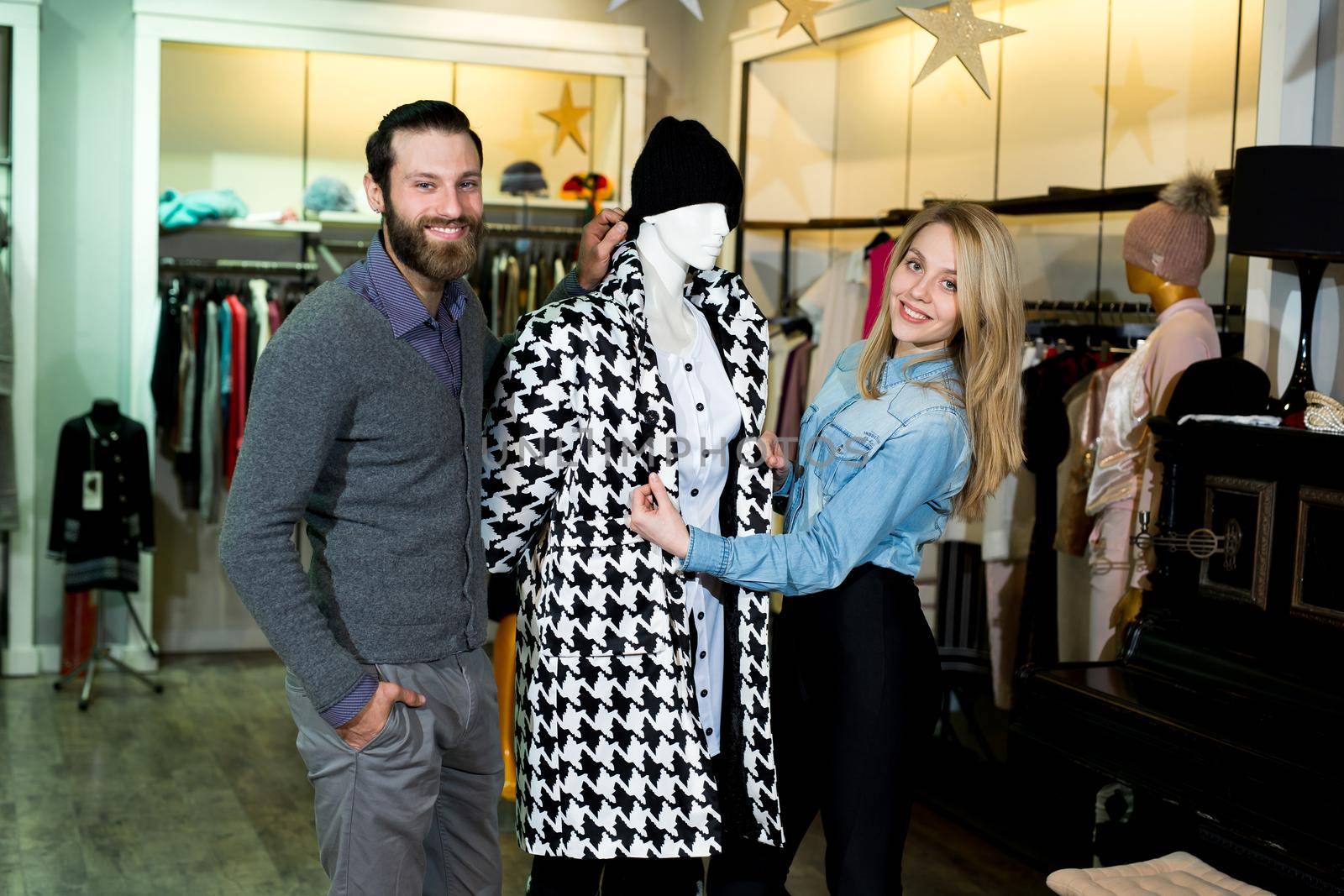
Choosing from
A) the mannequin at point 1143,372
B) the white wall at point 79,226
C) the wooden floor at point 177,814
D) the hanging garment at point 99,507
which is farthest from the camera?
the white wall at point 79,226

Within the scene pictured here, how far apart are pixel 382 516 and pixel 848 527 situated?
0.70m

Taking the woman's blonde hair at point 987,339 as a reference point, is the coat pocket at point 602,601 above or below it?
below

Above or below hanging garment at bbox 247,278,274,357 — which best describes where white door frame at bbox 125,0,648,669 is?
above

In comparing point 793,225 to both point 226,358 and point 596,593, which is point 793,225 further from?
point 596,593

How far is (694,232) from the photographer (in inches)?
87.6

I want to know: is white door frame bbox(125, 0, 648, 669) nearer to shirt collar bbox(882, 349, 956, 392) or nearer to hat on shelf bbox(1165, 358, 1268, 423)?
hat on shelf bbox(1165, 358, 1268, 423)

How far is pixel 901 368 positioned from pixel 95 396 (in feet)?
15.6

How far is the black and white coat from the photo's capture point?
215cm

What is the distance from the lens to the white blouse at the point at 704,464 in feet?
7.42

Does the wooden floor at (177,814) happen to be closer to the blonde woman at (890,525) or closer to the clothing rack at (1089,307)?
the blonde woman at (890,525)

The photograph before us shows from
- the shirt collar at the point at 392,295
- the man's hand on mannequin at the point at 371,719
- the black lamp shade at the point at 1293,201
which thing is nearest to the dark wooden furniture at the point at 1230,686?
the black lamp shade at the point at 1293,201

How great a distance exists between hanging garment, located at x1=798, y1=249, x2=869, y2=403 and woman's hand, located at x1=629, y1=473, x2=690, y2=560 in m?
3.05

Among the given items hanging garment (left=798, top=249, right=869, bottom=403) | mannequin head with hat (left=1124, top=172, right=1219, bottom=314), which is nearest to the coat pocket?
mannequin head with hat (left=1124, top=172, right=1219, bottom=314)

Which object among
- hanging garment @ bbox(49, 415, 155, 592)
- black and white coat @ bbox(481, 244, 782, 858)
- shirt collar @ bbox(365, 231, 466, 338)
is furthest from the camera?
hanging garment @ bbox(49, 415, 155, 592)
